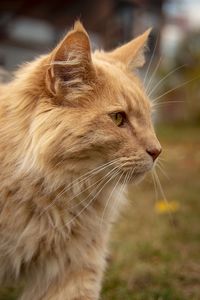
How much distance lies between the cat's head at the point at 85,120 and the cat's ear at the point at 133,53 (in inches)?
11.4

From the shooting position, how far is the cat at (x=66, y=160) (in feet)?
6.93

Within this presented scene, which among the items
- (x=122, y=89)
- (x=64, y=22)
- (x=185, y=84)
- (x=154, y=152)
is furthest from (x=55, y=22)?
(x=154, y=152)

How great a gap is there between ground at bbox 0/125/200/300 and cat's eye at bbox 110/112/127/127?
64cm

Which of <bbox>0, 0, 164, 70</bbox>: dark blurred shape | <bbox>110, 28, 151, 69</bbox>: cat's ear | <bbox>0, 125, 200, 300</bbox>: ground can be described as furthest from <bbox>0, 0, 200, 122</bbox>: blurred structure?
<bbox>110, 28, 151, 69</bbox>: cat's ear

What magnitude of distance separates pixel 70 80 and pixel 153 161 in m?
0.48

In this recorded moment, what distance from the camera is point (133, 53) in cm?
258

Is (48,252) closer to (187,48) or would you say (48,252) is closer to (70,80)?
(70,80)

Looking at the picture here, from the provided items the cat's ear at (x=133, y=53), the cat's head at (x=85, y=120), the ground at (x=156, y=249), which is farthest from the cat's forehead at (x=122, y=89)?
the ground at (x=156, y=249)

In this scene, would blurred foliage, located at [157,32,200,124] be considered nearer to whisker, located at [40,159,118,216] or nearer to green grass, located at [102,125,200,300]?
green grass, located at [102,125,200,300]

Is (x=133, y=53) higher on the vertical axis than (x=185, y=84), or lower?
higher

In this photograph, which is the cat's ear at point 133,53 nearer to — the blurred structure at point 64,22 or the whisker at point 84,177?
the whisker at point 84,177

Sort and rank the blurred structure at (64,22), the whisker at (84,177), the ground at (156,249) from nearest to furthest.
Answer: the whisker at (84,177) < the ground at (156,249) < the blurred structure at (64,22)

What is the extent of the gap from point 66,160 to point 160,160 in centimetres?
100

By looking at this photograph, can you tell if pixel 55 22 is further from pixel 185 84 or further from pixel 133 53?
pixel 133 53
